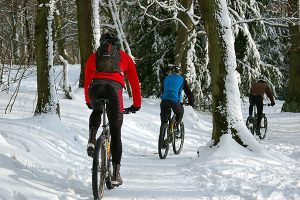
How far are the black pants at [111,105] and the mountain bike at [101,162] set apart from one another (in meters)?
0.07

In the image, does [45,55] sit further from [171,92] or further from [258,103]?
[258,103]

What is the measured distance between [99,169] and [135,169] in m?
2.51

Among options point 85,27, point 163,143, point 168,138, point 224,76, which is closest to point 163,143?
point 163,143

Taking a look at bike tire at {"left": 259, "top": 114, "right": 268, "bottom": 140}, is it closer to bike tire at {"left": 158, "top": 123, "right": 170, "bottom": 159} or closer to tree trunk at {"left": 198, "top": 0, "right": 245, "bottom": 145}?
bike tire at {"left": 158, "top": 123, "right": 170, "bottom": 159}

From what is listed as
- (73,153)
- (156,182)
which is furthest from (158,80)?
(156,182)

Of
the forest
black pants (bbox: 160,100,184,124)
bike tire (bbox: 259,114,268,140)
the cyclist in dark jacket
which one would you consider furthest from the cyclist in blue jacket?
bike tire (bbox: 259,114,268,140)

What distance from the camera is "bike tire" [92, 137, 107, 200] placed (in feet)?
15.1

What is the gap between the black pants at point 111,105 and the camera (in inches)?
195

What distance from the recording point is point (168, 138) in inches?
344

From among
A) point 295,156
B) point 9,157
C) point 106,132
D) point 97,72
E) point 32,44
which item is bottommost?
point 295,156

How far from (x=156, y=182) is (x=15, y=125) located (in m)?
3.13

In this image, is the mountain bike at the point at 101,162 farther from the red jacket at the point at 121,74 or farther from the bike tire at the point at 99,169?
the red jacket at the point at 121,74

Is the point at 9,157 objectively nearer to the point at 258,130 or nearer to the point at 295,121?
the point at 258,130

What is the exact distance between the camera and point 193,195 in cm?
544
